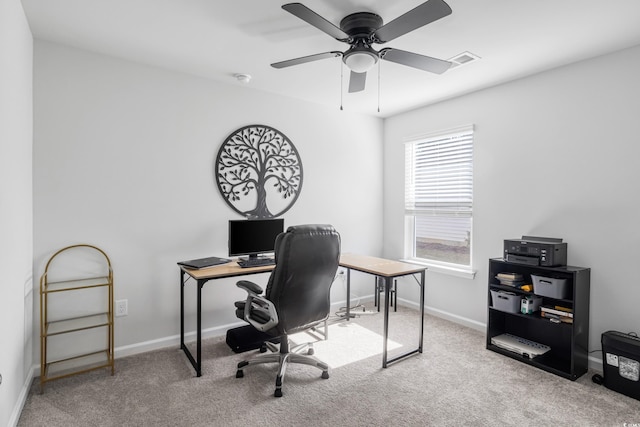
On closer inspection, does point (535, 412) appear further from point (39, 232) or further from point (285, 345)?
point (39, 232)

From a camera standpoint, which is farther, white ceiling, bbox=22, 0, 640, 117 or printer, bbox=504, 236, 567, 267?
printer, bbox=504, 236, 567, 267

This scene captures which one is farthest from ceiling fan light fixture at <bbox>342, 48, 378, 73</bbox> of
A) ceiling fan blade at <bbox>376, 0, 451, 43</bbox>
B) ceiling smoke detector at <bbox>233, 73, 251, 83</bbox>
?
ceiling smoke detector at <bbox>233, 73, 251, 83</bbox>

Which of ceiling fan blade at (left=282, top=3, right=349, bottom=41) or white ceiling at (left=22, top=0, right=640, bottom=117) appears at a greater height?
white ceiling at (left=22, top=0, right=640, bottom=117)

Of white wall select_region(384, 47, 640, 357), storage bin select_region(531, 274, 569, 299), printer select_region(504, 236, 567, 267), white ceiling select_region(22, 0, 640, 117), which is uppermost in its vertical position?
white ceiling select_region(22, 0, 640, 117)

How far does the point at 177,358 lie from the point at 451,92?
3.77m

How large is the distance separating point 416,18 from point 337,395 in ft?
7.86

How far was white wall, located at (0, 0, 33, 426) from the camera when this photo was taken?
70.1 inches

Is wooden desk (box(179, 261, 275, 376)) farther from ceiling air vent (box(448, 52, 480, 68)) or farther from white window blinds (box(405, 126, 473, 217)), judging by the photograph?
ceiling air vent (box(448, 52, 480, 68))

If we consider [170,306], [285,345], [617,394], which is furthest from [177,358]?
[617,394]

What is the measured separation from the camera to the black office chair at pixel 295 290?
2.26 meters

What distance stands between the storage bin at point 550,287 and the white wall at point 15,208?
11.9 feet

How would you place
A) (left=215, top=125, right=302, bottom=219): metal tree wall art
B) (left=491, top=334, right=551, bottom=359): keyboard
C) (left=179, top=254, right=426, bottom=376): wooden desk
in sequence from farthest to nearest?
(left=215, top=125, right=302, bottom=219): metal tree wall art
(left=491, top=334, right=551, bottom=359): keyboard
(left=179, top=254, right=426, bottom=376): wooden desk

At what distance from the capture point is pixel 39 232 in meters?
2.56

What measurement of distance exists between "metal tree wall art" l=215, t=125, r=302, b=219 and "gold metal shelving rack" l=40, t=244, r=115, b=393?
1286 mm
